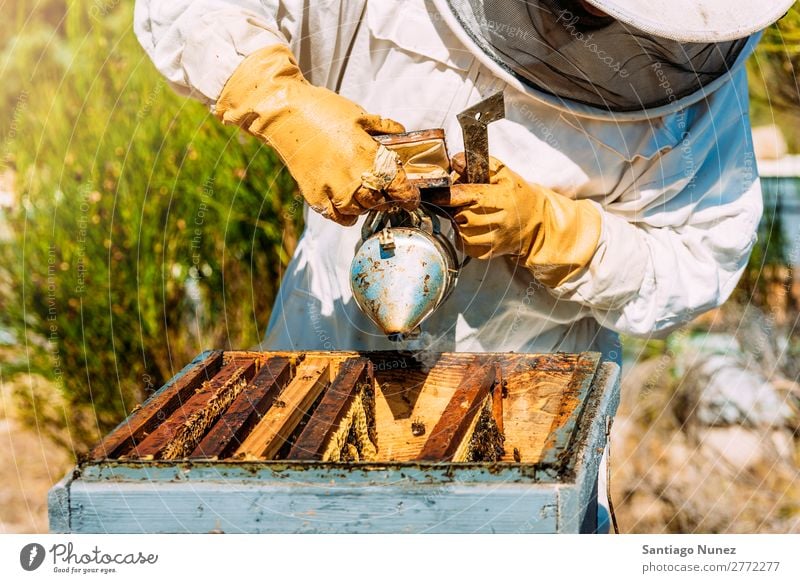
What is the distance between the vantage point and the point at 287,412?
128 centimetres

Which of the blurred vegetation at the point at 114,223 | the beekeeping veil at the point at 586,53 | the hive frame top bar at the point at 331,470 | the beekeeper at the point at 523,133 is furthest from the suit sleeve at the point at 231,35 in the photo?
the blurred vegetation at the point at 114,223

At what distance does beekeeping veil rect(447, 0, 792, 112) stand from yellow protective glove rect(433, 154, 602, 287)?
17 cm

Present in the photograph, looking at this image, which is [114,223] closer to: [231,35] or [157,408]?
[231,35]

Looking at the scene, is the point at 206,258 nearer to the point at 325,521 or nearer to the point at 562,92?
the point at 562,92

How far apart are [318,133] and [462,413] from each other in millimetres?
458

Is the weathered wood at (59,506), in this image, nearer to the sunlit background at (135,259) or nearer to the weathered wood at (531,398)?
the weathered wood at (531,398)

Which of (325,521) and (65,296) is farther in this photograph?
(65,296)

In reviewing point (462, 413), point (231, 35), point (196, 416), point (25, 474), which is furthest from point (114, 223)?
point (462, 413)

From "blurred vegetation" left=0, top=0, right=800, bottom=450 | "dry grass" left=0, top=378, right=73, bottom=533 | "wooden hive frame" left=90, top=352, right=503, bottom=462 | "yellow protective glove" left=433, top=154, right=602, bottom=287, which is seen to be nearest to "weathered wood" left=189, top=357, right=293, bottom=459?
"wooden hive frame" left=90, top=352, right=503, bottom=462

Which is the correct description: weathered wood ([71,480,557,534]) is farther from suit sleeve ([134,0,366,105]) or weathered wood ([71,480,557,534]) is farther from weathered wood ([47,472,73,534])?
suit sleeve ([134,0,366,105])

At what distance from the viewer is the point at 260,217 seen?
2.70m

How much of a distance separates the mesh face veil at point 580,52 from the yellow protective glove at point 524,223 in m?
0.17
